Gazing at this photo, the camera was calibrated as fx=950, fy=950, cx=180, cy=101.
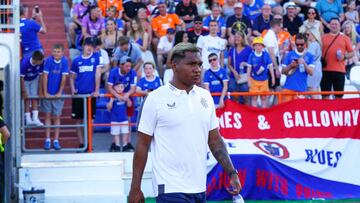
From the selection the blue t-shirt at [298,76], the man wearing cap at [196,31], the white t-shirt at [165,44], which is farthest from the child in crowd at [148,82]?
the blue t-shirt at [298,76]

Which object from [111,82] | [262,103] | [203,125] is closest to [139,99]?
[111,82]

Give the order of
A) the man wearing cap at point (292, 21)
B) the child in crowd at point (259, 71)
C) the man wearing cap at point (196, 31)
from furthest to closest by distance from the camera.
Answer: the man wearing cap at point (292, 21)
the man wearing cap at point (196, 31)
the child in crowd at point (259, 71)

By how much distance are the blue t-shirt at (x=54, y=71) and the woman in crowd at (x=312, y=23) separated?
5.42 meters

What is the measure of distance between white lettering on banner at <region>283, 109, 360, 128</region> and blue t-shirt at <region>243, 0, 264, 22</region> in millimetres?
3907

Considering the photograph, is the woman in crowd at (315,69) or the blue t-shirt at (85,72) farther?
the woman in crowd at (315,69)

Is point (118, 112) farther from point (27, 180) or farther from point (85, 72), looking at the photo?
point (27, 180)

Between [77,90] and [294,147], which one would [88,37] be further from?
[294,147]

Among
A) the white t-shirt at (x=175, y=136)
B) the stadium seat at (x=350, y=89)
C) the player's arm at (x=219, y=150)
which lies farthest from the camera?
the stadium seat at (x=350, y=89)

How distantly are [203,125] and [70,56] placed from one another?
11648 mm

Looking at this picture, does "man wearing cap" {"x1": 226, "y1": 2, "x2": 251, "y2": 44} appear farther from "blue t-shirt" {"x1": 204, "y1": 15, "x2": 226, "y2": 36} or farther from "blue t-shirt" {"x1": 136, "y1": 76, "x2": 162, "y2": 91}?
"blue t-shirt" {"x1": 136, "y1": 76, "x2": 162, "y2": 91}

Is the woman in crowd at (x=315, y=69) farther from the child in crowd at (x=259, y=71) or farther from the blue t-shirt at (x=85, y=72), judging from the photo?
the blue t-shirt at (x=85, y=72)

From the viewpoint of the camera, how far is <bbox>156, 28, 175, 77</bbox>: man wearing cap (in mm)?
19047

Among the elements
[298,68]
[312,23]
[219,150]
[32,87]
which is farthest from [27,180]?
[219,150]

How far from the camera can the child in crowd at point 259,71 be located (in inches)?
700
